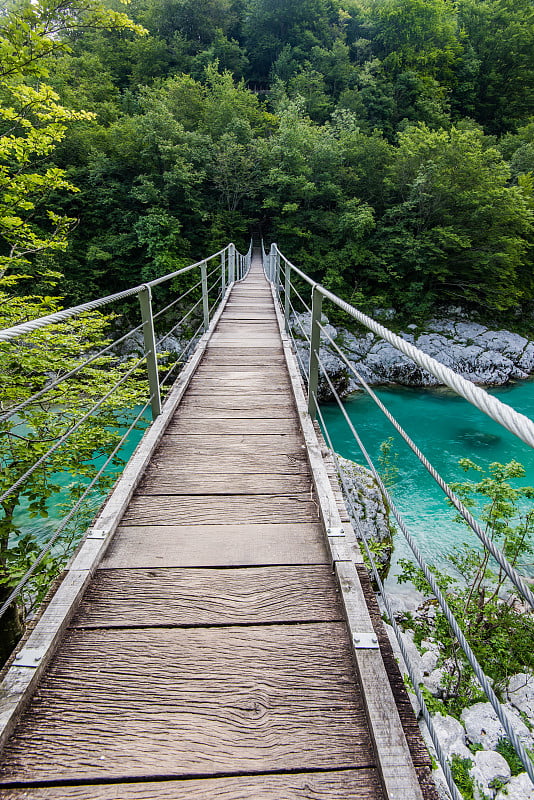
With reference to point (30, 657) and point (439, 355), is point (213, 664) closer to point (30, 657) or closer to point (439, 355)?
point (30, 657)

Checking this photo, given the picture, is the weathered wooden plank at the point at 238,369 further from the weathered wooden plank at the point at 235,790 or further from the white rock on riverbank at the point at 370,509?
the weathered wooden plank at the point at 235,790

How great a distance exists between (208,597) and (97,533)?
59 cm

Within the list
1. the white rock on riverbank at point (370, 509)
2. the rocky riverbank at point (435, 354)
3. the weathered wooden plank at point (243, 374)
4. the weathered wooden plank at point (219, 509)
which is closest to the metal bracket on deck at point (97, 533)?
the weathered wooden plank at point (219, 509)

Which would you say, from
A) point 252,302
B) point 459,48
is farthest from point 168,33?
point 252,302

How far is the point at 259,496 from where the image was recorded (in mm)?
2080

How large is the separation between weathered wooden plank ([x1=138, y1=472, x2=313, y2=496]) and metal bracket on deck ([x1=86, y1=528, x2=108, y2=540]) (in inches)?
15.6

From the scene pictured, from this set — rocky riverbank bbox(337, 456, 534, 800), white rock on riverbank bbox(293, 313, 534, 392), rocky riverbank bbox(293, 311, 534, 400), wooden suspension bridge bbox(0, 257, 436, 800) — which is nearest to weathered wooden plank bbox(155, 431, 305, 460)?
wooden suspension bridge bbox(0, 257, 436, 800)

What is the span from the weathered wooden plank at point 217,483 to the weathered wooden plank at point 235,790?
123 centimetres

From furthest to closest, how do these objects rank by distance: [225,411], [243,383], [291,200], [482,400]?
[291,200] < [243,383] < [225,411] < [482,400]

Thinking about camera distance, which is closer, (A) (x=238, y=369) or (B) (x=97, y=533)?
(B) (x=97, y=533)

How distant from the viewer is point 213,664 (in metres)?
1.22

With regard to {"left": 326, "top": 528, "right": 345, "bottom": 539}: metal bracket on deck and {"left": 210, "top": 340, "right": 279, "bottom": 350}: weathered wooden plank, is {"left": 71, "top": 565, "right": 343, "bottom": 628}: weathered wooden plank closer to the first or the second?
{"left": 326, "top": 528, "right": 345, "bottom": 539}: metal bracket on deck

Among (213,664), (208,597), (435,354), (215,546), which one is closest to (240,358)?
(215,546)

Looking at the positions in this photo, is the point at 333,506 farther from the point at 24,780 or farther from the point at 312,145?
the point at 312,145
